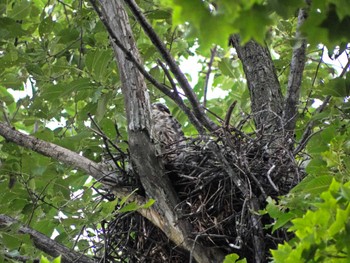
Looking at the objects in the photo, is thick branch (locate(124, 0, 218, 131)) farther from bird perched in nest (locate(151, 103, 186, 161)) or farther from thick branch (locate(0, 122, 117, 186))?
bird perched in nest (locate(151, 103, 186, 161))

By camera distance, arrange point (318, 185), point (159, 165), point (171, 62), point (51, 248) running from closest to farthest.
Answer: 1. point (318, 185)
2. point (171, 62)
3. point (159, 165)
4. point (51, 248)

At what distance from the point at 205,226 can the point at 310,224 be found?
1.30 metres

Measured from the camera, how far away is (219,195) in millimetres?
3004

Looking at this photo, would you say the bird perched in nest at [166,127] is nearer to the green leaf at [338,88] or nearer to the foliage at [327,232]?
the green leaf at [338,88]

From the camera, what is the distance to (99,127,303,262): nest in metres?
2.88

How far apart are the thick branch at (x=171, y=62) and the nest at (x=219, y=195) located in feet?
0.32

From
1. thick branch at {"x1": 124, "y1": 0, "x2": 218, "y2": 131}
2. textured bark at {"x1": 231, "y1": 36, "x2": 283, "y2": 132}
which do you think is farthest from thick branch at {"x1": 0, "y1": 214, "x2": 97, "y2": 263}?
textured bark at {"x1": 231, "y1": 36, "x2": 283, "y2": 132}

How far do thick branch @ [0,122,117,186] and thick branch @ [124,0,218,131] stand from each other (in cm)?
55

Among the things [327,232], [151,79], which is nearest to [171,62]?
[151,79]

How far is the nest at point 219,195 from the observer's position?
2.88m

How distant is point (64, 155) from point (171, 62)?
86cm

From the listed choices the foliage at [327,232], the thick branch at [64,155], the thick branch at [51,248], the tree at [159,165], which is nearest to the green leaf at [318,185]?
the tree at [159,165]

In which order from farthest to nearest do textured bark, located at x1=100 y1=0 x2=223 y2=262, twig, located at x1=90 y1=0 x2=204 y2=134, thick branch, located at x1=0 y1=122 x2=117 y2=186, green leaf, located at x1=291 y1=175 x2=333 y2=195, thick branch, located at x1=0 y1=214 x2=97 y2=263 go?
1. thick branch, located at x1=0 y1=214 x2=97 y2=263
2. thick branch, located at x1=0 y1=122 x2=117 y2=186
3. textured bark, located at x1=100 y1=0 x2=223 y2=262
4. twig, located at x1=90 y1=0 x2=204 y2=134
5. green leaf, located at x1=291 y1=175 x2=333 y2=195

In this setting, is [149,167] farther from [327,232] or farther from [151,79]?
[327,232]
